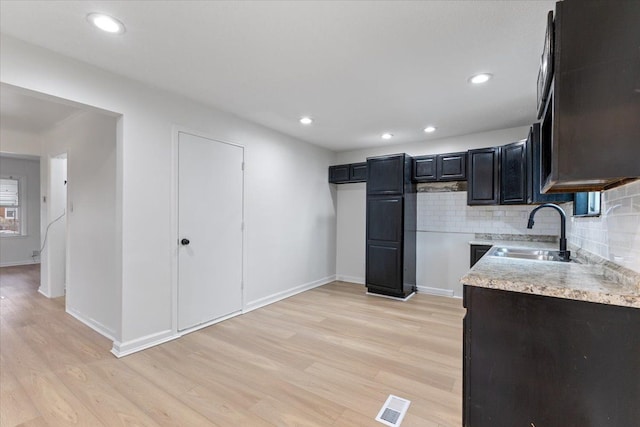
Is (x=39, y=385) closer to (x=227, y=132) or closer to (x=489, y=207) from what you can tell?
(x=227, y=132)

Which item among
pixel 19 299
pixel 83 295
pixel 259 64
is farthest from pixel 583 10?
pixel 19 299

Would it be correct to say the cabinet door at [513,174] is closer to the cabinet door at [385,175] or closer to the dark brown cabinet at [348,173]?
the cabinet door at [385,175]

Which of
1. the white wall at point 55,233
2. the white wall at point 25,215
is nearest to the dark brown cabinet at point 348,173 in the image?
the white wall at point 55,233

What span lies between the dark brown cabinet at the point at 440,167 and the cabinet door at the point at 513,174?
0.50 meters

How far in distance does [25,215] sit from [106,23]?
742 cm

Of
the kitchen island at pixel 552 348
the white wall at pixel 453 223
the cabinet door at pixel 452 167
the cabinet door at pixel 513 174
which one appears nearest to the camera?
the kitchen island at pixel 552 348

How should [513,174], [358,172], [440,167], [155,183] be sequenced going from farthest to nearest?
[358,172]
[440,167]
[513,174]
[155,183]

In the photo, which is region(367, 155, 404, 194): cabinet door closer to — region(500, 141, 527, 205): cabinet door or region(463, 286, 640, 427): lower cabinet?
region(500, 141, 527, 205): cabinet door

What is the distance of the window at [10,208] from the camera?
6.34 m

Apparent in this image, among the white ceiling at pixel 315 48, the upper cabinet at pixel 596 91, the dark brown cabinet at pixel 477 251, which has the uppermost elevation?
the white ceiling at pixel 315 48

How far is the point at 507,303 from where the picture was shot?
121 cm

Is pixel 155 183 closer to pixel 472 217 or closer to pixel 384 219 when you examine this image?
pixel 384 219

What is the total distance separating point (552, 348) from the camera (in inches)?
43.9

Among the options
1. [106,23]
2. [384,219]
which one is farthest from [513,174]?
[106,23]
